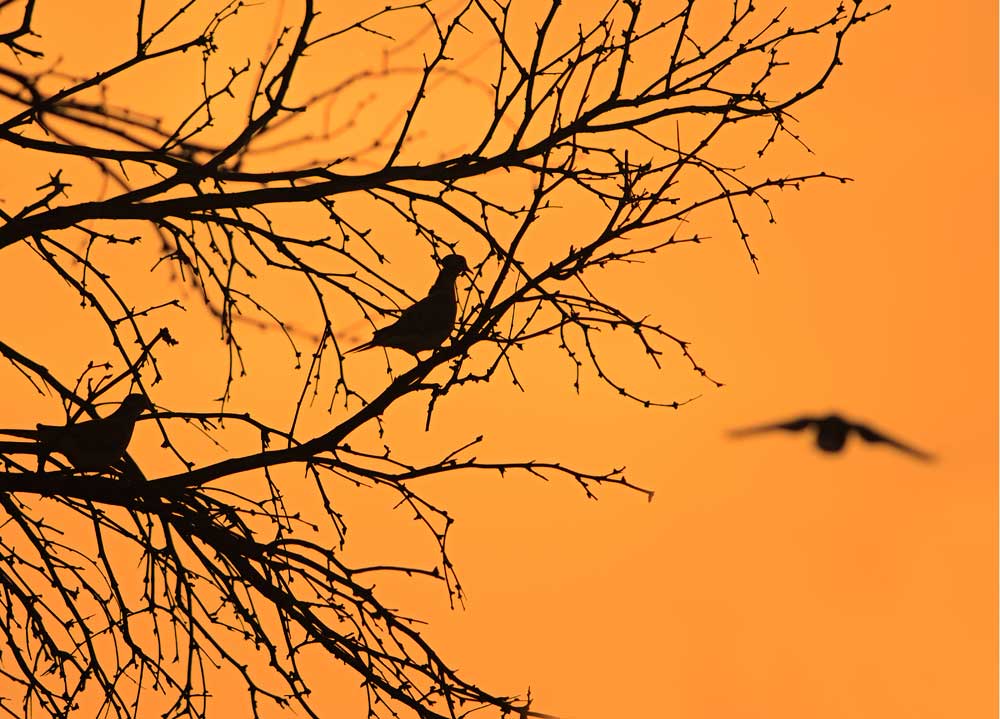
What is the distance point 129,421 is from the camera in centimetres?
600

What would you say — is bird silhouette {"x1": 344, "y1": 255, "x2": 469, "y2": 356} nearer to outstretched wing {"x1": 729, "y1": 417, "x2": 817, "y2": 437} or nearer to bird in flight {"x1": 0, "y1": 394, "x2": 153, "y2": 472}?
bird in flight {"x1": 0, "y1": 394, "x2": 153, "y2": 472}

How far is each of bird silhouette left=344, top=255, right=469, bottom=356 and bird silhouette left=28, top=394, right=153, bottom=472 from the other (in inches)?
39.5

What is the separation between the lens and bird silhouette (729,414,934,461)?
49.4 ft

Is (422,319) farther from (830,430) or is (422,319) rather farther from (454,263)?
(830,430)

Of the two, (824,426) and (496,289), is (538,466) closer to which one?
(496,289)

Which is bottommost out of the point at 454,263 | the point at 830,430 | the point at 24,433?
the point at 24,433

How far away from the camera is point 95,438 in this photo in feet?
18.9

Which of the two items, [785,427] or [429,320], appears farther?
[785,427]

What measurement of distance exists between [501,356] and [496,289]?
0.24m

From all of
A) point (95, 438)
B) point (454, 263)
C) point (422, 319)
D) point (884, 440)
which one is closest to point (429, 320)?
point (422, 319)

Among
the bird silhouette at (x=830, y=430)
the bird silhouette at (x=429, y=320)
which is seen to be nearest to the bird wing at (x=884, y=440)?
the bird silhouette at (x=830, y=430)

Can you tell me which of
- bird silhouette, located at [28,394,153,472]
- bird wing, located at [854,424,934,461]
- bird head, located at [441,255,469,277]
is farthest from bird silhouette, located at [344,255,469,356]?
bird wing, located at [854,424,934,461]

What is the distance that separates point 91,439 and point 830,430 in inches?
515

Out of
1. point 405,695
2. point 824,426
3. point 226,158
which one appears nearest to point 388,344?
point 226,158
